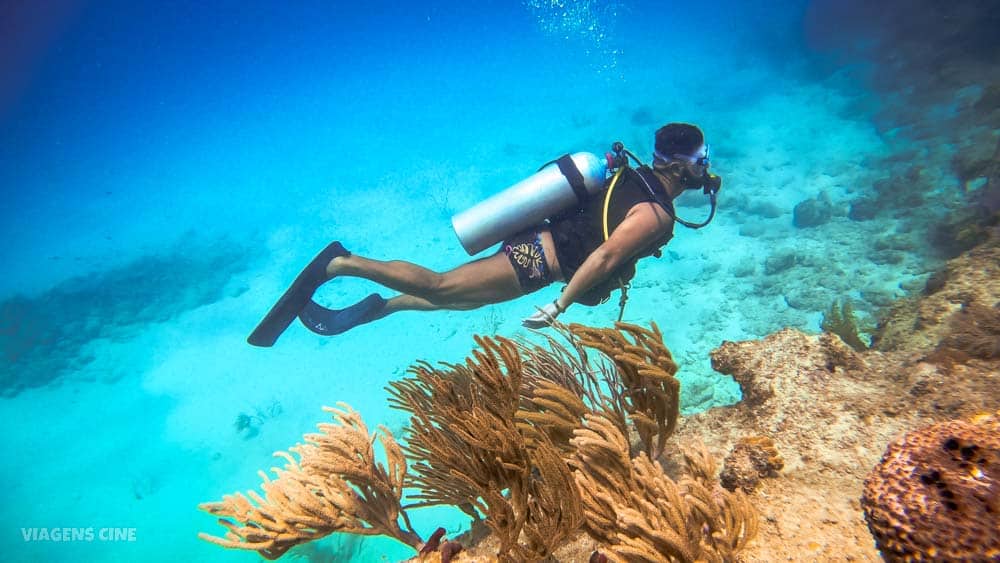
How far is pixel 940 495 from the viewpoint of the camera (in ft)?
4.88

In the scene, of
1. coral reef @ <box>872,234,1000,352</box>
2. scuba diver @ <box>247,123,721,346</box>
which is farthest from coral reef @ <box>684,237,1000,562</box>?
scuba diver @ <box>247,123,721,346</box>

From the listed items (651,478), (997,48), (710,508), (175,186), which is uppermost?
(175,186)

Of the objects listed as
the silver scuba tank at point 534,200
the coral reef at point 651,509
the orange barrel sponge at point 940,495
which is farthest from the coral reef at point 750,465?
the silver scuba tank at point 534,200

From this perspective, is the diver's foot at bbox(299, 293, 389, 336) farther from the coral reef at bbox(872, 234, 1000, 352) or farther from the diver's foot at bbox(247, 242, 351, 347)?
the coral reef at bbox(872, 234, 1000, 352)

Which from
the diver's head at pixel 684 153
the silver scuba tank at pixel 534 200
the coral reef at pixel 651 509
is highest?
the silver scuba tank at pixel 534 200

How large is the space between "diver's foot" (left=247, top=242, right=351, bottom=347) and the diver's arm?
3246mm

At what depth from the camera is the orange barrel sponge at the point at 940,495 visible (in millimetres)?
1388

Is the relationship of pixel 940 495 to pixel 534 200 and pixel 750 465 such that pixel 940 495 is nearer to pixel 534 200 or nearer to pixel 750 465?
pixel 750 465

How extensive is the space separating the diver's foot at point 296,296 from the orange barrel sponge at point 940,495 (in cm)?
586

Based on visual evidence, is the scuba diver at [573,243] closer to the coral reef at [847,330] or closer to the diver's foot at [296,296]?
the diver's foot at [296,296]

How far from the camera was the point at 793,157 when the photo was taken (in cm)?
2062

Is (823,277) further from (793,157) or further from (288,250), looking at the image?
(288,250)

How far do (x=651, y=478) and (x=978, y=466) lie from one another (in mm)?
1259

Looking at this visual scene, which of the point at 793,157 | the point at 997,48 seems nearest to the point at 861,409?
the point at 793,157
